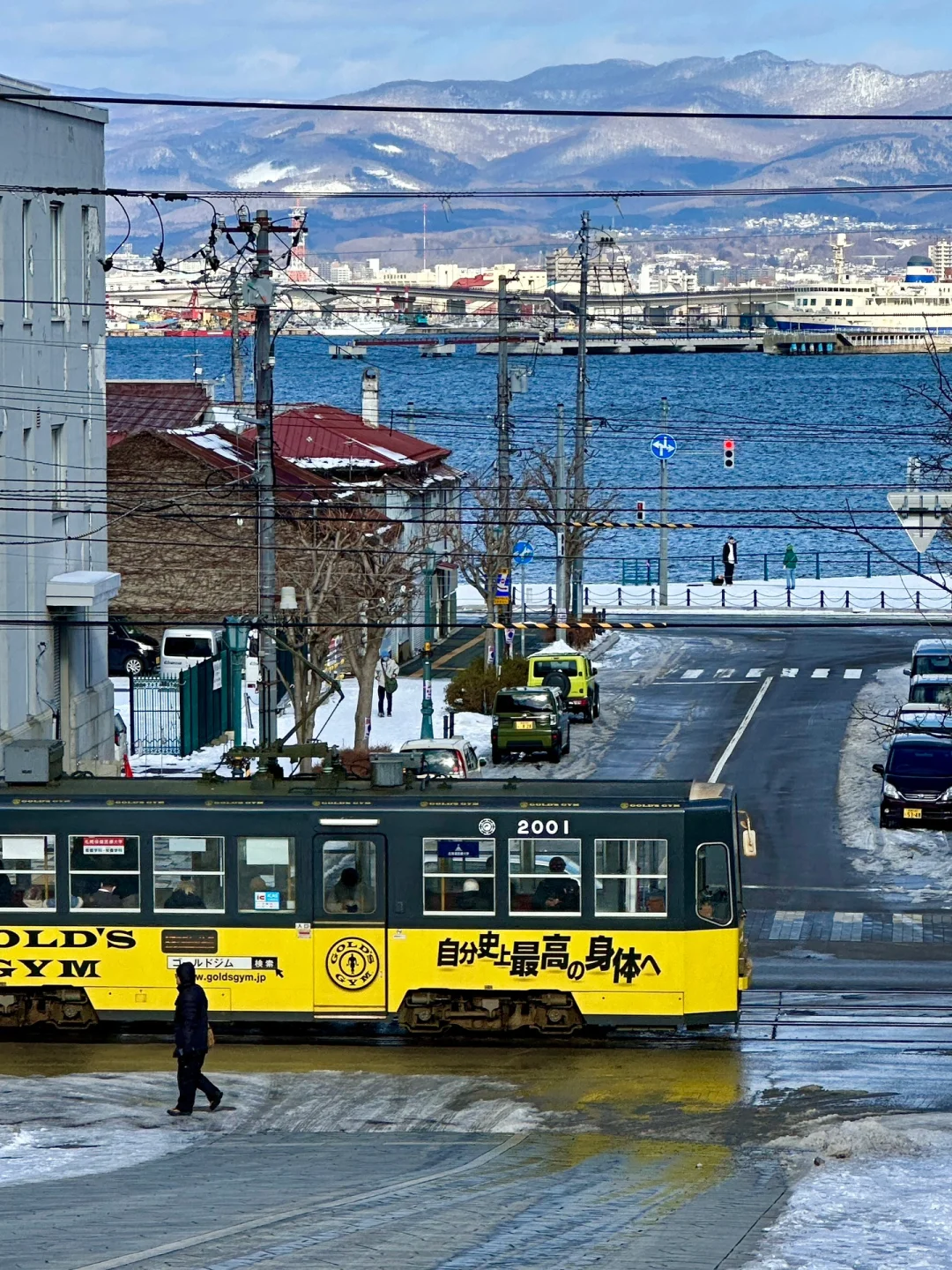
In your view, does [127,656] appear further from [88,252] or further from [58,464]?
[88,252]

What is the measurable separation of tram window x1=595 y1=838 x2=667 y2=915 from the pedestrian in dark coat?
4964 mm

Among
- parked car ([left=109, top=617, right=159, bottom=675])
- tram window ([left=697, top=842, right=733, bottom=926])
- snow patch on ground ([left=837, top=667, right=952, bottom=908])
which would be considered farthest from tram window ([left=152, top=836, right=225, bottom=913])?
parked car ([left=109, top=617, right=159, bottom=675])

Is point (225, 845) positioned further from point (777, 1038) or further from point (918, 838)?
point (918, 838)

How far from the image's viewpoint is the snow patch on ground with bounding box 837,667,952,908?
3125cm

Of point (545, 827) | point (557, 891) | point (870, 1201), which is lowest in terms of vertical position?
point (870, 1201)

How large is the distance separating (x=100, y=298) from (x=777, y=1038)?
79.8ft

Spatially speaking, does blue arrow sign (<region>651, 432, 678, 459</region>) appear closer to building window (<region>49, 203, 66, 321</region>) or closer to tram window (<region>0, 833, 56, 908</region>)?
building window (<region>49, 203, 66, 321</region>)

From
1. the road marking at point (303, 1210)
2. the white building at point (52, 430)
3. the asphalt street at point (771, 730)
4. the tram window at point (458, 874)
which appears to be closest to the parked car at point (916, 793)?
the asphalt street at point (771, 730)

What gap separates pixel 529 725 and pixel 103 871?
2038 cm

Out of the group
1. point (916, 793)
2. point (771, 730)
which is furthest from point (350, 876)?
point (771, 730)

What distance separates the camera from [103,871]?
21.9 metres

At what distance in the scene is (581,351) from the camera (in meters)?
56.6

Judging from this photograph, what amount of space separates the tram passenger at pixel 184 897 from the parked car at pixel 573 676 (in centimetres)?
2472

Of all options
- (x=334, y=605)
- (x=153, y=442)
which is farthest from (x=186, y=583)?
(x=334, y=605)
